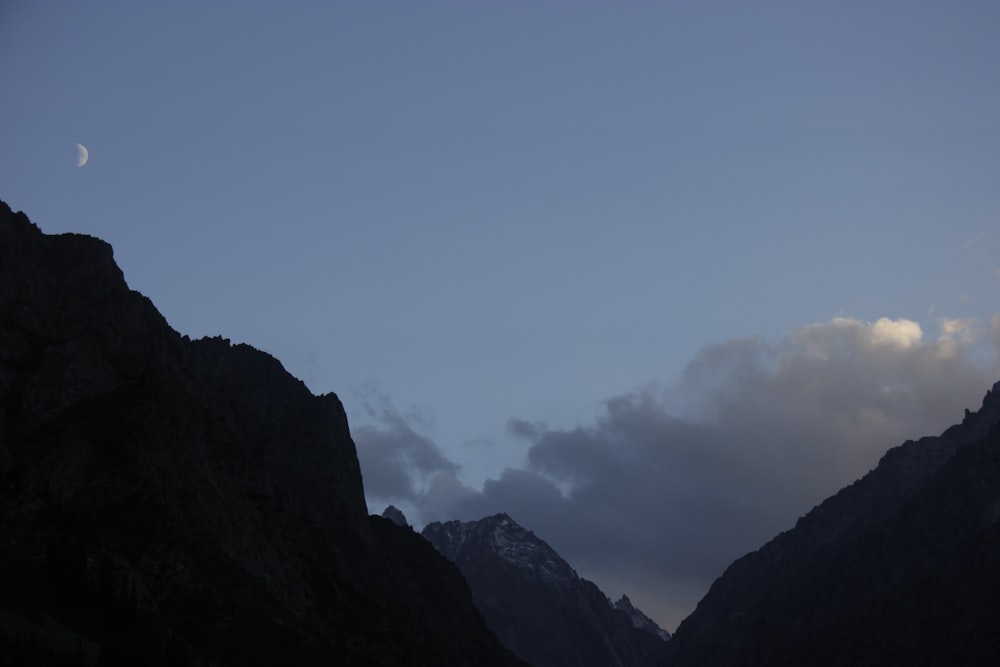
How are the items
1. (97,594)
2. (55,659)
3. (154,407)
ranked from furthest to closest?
1. (154,407)
2. (97,594)
3. (55,659)

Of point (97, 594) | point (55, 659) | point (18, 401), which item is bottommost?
point (55, 659)

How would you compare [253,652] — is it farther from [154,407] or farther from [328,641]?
[154,407]

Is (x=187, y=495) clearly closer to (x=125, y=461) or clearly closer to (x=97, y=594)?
(x=125, y=461)

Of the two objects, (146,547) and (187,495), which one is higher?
(187,495)

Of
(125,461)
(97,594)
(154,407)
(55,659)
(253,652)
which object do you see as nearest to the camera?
(55,659)

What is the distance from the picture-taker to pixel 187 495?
7515 inches

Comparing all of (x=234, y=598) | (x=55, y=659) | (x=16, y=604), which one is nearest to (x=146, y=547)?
(x=234, y=598)

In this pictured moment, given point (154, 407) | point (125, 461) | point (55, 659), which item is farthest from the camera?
point (154, 407)

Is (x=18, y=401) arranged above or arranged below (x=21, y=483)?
above

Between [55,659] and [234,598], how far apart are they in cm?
4657

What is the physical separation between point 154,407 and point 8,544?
46.1 metres

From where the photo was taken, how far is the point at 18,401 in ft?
626

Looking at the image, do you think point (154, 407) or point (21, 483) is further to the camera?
point (154, 407)

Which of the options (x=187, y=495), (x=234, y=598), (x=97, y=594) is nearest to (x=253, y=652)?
(x=234, y=598)
